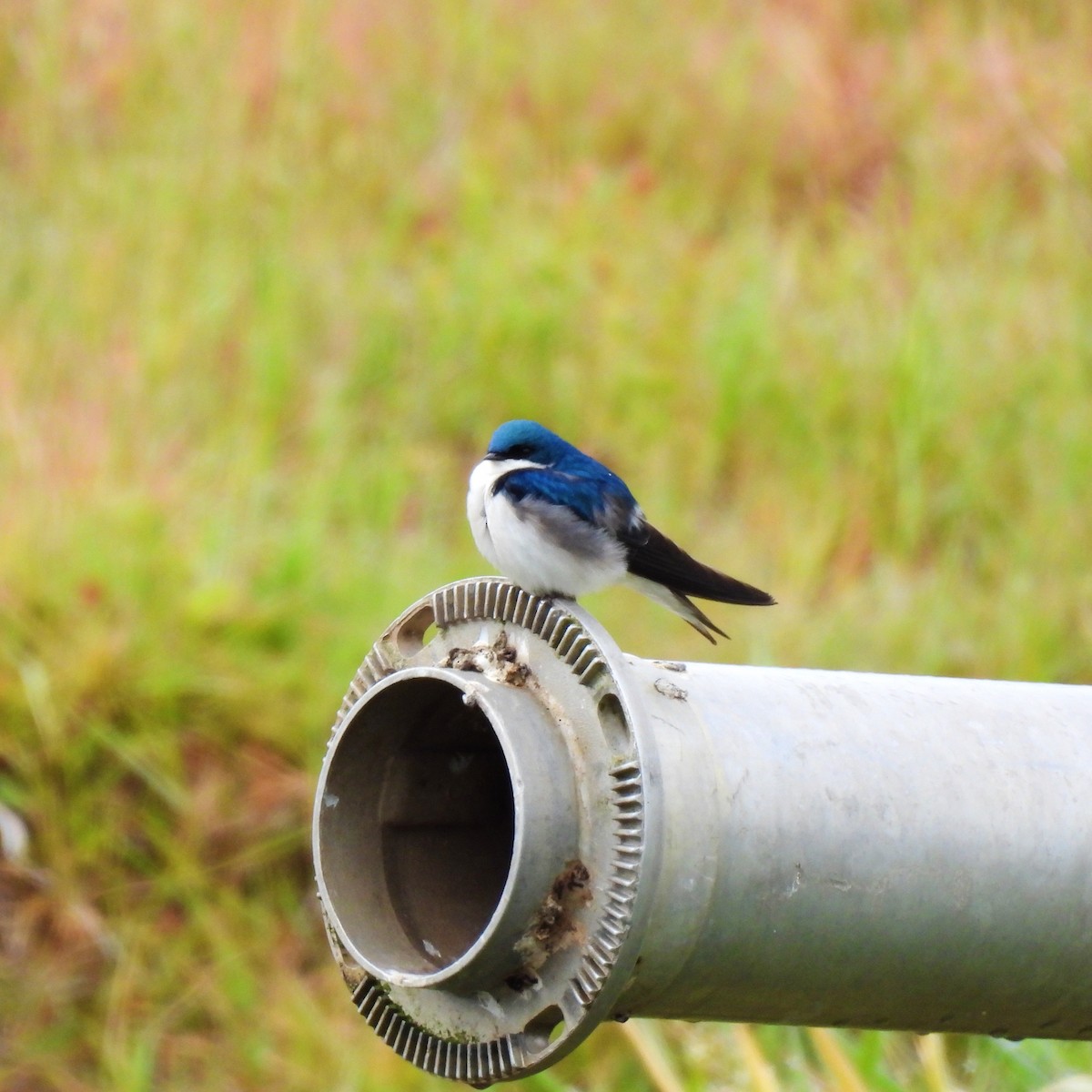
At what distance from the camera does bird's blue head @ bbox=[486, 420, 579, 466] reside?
2277 mm

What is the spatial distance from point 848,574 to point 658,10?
3.07m

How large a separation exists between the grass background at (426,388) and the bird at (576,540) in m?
0.58

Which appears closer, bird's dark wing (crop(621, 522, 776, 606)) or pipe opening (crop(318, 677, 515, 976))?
pipe opening (crop(318, 677, 515, 976))

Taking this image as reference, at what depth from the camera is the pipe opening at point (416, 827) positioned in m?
1.30

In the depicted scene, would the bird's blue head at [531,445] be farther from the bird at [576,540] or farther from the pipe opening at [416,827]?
the pipe opening at [416,827]

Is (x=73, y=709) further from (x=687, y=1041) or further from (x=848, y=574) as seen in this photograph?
(x=848, y=574)

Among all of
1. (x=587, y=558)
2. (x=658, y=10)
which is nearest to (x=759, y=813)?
(x=587, y=558)

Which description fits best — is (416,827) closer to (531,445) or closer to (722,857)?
(722,857)

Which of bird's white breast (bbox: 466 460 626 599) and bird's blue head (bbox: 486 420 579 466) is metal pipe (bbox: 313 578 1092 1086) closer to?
bird's white breast (bbox: 466 460 626 599)

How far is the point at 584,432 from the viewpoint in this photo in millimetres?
4645

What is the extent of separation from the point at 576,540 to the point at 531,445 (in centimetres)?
26

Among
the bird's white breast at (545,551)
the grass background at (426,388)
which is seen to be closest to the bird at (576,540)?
the bird's white breast at (545,551)

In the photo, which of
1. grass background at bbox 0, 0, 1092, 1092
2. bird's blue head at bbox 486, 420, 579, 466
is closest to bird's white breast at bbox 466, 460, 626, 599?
bird's blue head at bbox 486, 420, 579, 466

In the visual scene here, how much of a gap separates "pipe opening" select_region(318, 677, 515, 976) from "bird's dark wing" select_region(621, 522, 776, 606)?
24.4 inches
